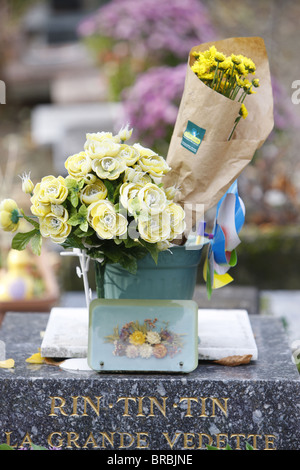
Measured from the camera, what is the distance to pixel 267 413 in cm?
207

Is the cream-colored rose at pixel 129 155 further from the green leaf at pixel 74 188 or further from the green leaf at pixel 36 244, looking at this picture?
the green leaf at pixel 36 244

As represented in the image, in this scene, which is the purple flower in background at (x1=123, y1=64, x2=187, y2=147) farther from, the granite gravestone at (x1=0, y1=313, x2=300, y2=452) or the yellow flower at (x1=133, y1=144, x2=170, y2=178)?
the granite gravestone at (x1=0, y1=313, x2=300, y2=452)

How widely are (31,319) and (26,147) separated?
6.87 m

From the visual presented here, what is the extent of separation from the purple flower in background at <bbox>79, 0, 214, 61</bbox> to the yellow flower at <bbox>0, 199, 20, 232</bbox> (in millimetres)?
5132

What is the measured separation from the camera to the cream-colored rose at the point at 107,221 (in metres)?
1.89

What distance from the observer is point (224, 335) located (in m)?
2.32

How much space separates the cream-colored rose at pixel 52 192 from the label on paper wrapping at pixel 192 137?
396 mm

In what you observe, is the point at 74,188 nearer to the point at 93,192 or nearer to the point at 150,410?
the point at 93,192

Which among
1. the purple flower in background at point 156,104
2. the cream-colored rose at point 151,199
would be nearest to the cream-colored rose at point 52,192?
the cream-colored rose at point 151,199

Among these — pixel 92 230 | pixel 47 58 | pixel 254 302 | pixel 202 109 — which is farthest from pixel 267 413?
pixel 47 58

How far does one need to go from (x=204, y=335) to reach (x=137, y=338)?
32cm

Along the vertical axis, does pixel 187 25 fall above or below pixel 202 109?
below

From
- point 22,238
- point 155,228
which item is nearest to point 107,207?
point 155,228

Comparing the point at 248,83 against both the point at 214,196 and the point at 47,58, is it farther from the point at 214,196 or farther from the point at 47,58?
the point at 47,58
